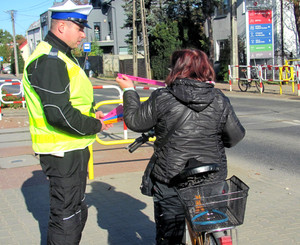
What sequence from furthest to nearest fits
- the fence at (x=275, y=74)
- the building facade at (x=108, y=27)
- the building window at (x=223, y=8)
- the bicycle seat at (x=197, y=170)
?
the building facade at (x=108, y=27)
the building window at (x=223, y=8)
the fence at (x=275, y=74)
the bicycle seat at (x=197, y=170)

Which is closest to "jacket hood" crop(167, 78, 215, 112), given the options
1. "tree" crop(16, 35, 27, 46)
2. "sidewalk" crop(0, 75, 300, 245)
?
"sidewalk" crop(0, 75, 300, 245)

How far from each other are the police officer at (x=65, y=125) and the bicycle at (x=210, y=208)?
0.77m

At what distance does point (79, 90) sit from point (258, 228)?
249 cm

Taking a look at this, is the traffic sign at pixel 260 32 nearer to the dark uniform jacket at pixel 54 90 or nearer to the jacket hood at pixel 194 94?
the jacket hood at pixel 194 94

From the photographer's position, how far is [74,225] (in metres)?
3.06

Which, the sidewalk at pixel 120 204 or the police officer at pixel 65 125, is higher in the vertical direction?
the police officer at pixel 65 125

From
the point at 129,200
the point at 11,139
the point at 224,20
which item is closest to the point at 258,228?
the point at 129,200

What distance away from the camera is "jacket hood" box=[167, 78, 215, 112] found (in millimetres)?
2797

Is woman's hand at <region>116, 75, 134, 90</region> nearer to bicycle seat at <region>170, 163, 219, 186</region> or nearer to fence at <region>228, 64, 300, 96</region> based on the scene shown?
bicycle seat at <region>170, 163, 219, 186</region>

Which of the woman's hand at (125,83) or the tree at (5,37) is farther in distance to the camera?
the tree at (5,37)

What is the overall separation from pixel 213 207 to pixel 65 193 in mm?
1050

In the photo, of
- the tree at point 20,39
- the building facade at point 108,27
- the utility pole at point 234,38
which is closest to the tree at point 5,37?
the tree at point 20,39

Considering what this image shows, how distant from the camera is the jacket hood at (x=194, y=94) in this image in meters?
2.80

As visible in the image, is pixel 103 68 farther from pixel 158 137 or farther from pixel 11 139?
pixel 158 137
